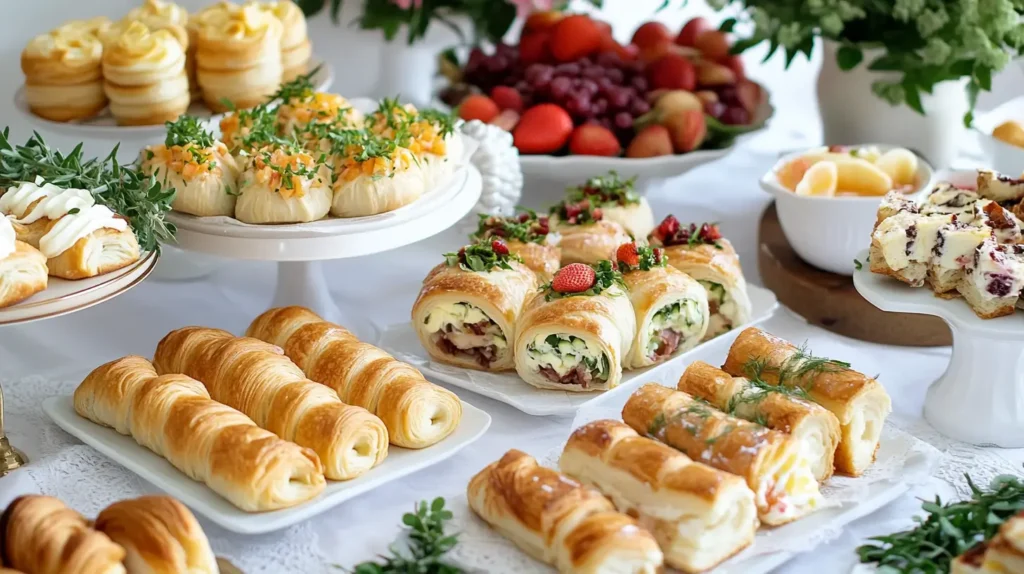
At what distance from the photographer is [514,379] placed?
2.08 m

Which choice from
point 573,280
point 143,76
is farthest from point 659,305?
point 143,76

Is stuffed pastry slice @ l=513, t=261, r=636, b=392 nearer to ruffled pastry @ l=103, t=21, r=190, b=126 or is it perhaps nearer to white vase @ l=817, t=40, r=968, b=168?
ruffled pastry @ l=103, t=21, r=190, b=126

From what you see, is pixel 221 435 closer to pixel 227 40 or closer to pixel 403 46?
pixel 227 40

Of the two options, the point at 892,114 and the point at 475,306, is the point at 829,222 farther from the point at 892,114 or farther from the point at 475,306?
the point at 475,306

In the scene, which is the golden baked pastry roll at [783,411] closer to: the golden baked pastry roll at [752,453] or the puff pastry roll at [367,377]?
the golden baked pastry roll at [752,453]

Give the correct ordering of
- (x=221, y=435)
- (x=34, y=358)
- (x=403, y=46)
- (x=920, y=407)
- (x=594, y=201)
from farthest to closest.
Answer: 1. (x=403, y=46)
2. (x=594, y=201)
3. (x=34, y=358)
4. (x=920, y=407)
5. (x=221, y=435)

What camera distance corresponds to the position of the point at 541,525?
4.90ft

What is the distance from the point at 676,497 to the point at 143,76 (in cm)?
162

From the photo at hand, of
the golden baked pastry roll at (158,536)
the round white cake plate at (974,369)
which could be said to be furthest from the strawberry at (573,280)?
the golden baked pastry roll at (158,536)

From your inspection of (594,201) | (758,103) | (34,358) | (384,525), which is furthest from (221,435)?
(758,103)

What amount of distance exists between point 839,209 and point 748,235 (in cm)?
57

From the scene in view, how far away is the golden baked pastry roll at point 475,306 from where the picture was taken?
2053 millimetres

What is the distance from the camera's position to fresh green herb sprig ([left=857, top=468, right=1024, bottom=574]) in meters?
1.52

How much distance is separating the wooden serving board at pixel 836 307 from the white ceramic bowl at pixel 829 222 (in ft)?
0.15
